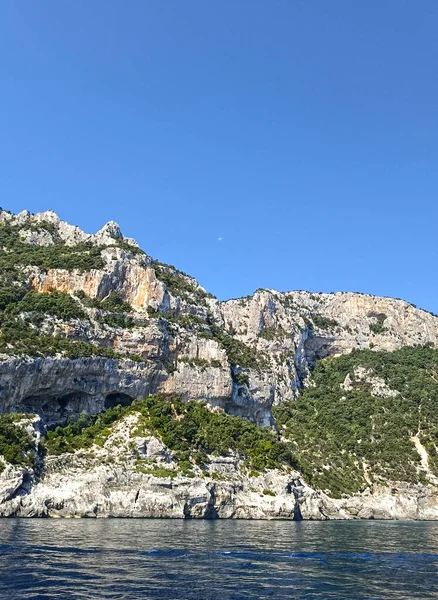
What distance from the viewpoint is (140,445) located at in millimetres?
82500

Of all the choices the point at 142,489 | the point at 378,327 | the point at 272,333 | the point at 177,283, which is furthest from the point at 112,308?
the point at 378,327

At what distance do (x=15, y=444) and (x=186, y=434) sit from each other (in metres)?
28.0

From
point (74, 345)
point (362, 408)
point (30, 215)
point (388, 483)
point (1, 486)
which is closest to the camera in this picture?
point (1, 486)

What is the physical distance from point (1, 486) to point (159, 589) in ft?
157

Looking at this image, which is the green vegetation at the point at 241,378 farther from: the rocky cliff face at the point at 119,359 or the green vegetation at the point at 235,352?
the green vegetation at the point at 235,352

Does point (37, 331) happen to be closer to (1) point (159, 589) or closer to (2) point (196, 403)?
(2) point (196, 403)

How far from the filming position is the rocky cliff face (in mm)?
76062

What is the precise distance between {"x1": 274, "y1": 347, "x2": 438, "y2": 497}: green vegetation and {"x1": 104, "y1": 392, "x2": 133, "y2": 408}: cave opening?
115 ft

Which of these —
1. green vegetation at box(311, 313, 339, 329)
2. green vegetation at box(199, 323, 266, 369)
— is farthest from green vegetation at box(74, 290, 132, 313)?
green vegetation at box(311, 313, 339, 329)

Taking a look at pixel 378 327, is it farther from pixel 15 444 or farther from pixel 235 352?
pixel 15 444

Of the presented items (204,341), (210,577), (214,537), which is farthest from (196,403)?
(210,577)

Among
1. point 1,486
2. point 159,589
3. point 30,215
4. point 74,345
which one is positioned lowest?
point 159,589

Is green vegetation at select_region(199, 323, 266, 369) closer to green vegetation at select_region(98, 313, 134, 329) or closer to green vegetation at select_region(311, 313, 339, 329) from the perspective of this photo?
green vegetation at select_region(98, 313, 134, 329)

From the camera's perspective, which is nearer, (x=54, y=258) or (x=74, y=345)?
(x=74, y=345)
